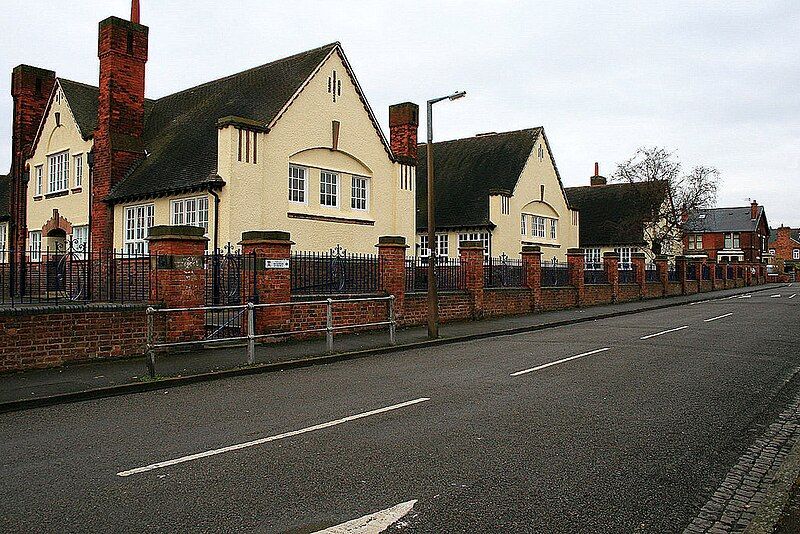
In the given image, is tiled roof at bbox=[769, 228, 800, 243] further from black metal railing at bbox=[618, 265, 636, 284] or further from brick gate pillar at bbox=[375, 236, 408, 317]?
brick gate pillar at bbox=[375, 236, 408, 317]

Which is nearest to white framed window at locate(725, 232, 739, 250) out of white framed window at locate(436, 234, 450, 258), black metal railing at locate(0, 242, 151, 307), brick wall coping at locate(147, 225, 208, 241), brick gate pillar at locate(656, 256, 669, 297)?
brick gate pillar at locate(656, 256, 669, 297)

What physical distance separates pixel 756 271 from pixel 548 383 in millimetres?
61273

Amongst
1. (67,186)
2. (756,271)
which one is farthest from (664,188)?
(67,186)

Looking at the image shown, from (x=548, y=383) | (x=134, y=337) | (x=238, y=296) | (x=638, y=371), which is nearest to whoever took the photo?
(x=548, y=383)

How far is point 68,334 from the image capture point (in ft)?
37.6

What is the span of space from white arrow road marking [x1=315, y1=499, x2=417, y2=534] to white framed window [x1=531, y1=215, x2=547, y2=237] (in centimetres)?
3356

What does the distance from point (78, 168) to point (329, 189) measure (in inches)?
416

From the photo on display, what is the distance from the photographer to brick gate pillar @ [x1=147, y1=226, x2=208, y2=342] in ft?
42.5

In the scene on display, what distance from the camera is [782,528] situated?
4.51 m

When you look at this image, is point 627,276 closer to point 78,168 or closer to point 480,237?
point 480,237

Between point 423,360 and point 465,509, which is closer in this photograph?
point 465,509

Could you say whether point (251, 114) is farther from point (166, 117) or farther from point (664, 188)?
point (664, 188)

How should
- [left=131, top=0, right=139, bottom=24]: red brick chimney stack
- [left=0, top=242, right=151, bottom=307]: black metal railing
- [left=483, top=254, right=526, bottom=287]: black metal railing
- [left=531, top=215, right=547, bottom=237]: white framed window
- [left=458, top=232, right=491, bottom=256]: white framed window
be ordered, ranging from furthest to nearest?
1. [left=531, top=215, right=547, bottom=237]: white framed window
2. [left=458, top=232, right=491, bottom=256]: white framed window
3. [left=131, top=0, right=139, bottom=24]: red brick chimney stack
4. [left=483, top=254, right=526, bottom=287]: black metal railing
5. [left=0, top=242, right=151, bottom=307]: black metal railing

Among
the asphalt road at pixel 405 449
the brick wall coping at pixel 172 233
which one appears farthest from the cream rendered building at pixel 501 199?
the asphalt road at pixel 405 449
